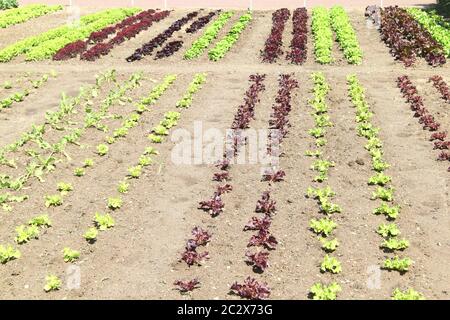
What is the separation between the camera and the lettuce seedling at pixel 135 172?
1146 centimetres

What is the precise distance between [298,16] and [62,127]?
716 inches

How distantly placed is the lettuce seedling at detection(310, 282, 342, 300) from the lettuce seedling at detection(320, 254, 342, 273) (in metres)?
0.41

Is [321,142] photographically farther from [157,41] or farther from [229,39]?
[157,41]

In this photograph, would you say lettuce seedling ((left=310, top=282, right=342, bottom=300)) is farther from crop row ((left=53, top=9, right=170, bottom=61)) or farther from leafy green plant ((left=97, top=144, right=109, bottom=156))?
crop row ((left=53, top=9, right=170, bottom=61))

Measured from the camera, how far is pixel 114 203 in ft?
33.6

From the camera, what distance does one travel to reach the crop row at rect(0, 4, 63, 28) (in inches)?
1125

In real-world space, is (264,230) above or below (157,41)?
below

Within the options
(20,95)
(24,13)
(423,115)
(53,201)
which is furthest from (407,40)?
(24,13)

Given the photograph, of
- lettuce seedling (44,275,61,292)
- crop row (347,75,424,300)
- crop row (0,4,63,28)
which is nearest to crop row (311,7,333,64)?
crop row (347,75,424,300)

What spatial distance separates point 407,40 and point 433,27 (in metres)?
2.46
